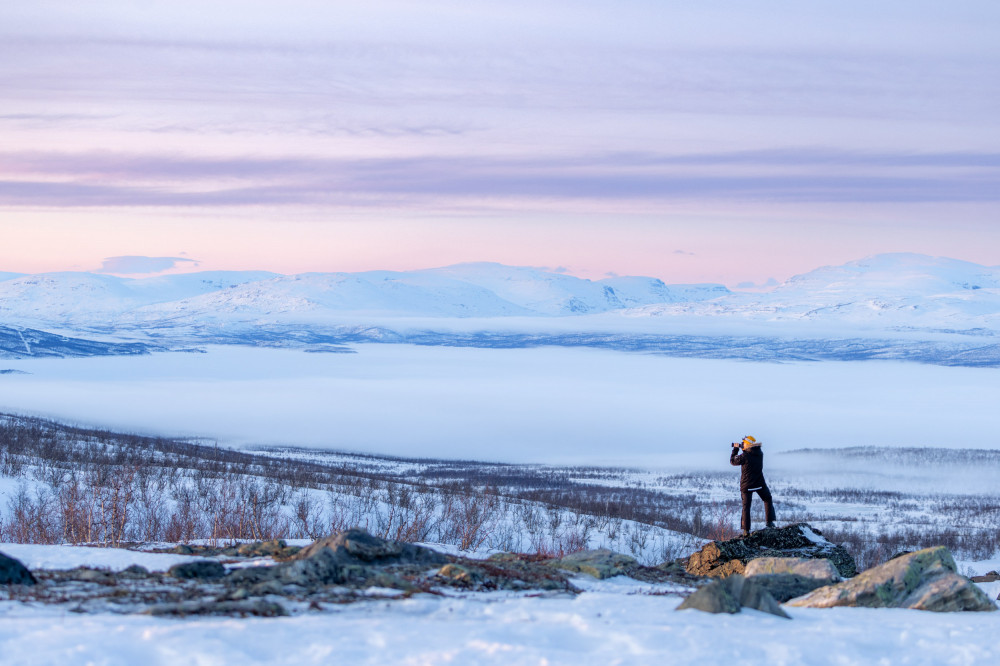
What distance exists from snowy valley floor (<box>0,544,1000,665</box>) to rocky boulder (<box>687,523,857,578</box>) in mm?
5652

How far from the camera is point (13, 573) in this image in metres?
10.2

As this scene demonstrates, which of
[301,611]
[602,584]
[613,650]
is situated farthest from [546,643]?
[602,584]

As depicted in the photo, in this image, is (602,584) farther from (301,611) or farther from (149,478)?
(149,478)

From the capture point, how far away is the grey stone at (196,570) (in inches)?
429

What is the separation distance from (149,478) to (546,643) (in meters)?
41.2

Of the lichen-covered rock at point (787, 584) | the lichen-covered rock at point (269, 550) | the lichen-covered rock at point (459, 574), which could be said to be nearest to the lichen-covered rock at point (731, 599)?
the lichen-covered rock at point (459, 574)

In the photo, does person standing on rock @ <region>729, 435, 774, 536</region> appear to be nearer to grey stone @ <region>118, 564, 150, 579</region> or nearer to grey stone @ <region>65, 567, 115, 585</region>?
grey stone @ <region>118, 564, 150, 579</region>

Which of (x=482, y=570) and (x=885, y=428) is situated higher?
(x=482, y=570)

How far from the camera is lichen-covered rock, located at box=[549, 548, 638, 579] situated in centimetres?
1384

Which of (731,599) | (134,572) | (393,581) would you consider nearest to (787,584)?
(731,599)

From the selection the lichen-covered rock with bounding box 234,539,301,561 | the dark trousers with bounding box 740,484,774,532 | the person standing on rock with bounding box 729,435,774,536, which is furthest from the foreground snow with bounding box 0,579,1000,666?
the dark trousers with bounding box 740,484,774,532

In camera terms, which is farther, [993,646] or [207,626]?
[993,646]

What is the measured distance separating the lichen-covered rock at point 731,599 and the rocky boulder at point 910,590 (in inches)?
82.8

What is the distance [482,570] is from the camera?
12.1 metres
